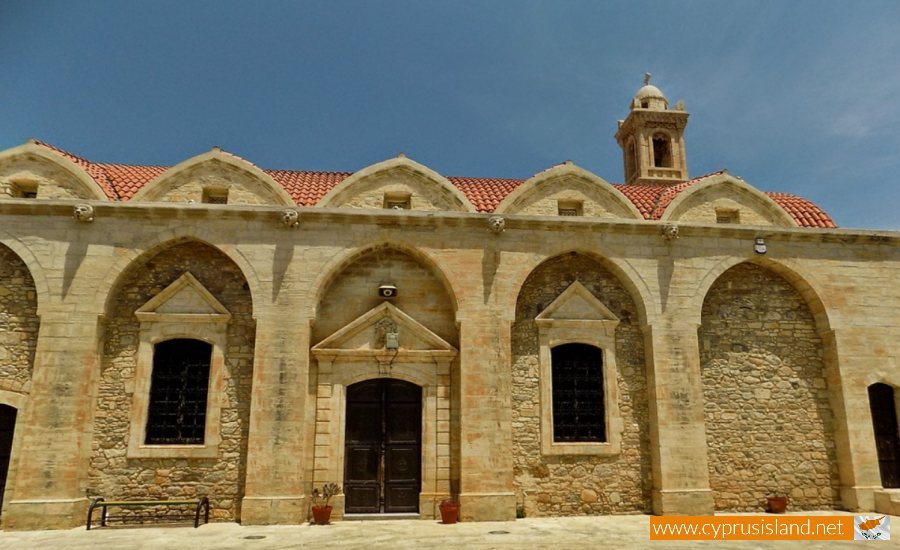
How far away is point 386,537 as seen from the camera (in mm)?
8859

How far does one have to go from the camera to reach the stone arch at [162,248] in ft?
35.2

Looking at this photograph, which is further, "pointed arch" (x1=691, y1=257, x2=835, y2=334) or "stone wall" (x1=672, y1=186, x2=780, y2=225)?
"stone wall" (x1=672, y1=186, x2=780, y2=225)

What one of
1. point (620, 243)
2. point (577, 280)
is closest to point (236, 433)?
point (577, 280)

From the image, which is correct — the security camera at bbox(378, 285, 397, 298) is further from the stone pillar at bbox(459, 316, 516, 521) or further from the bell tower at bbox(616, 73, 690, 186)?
the bell tower at bbox(616, 73, 690, 186)

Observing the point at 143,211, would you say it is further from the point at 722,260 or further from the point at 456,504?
the point at 722,260

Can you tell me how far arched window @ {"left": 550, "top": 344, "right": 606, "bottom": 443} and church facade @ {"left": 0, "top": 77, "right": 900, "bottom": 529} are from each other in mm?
43

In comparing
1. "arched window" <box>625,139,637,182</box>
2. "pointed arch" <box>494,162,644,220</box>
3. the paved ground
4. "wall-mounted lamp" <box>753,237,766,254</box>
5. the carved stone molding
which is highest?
"arched window" <box>625,139,637,182</box>

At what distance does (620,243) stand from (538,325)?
235 centimetres

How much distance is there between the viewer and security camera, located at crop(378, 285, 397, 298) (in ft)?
37.4

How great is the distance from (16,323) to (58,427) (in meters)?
2.15

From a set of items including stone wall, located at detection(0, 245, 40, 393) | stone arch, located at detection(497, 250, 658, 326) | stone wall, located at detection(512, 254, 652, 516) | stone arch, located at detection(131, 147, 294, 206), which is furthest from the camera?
stone arch, located at detection(131, 147, 294, 206)

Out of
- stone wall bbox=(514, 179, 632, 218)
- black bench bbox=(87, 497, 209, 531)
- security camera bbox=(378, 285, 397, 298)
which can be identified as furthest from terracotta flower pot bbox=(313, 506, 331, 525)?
stone wall bbox=(514, 179, 632, 218)

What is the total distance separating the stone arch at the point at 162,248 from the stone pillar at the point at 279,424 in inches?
25.9

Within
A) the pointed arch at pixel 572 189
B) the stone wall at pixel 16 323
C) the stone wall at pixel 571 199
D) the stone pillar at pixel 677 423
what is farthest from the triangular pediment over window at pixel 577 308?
the stone wall at pixel 16 323
